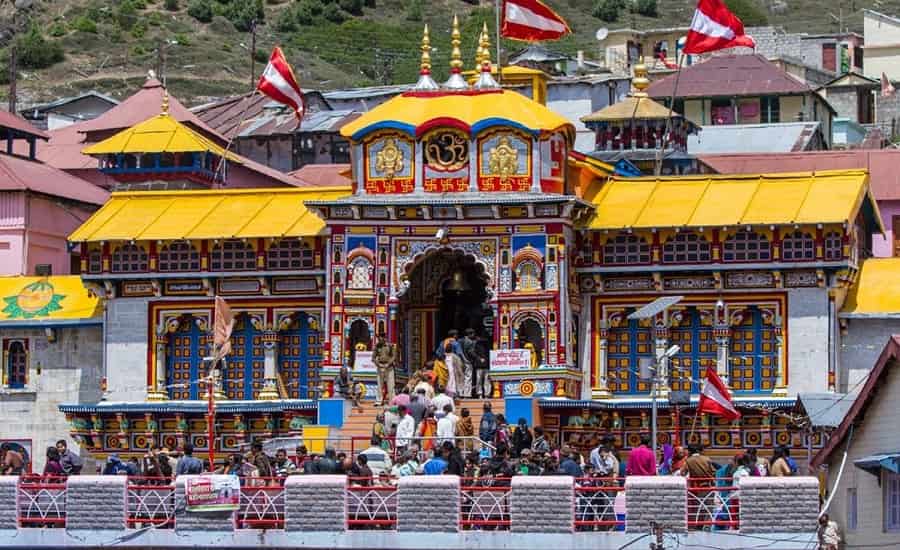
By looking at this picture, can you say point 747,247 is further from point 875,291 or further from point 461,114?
point 461,114

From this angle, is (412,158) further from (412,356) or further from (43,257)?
(43,257)

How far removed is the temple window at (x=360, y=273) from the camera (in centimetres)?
6800

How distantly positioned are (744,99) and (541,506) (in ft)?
218

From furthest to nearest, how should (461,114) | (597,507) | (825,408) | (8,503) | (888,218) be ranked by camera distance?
(888,218), (461,114), (825,408), (8,503), (597,507)

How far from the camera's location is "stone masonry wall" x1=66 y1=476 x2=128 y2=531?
52.6 metres

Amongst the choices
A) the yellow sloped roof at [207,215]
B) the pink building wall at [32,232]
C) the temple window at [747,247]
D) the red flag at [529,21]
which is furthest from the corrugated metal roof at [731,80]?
the temple window at [747,247]

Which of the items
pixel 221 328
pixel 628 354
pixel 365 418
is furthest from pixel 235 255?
pixel 628 354

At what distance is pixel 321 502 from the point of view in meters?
51.4

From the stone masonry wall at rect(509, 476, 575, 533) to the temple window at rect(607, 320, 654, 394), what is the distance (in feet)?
63.1

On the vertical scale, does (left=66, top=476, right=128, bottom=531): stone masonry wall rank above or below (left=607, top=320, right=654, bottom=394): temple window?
below

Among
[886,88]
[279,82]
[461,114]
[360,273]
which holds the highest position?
[886,88]

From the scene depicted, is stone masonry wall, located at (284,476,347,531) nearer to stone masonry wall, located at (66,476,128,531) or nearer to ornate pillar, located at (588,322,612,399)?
stone masonry wall, located at (66,476,128,531)

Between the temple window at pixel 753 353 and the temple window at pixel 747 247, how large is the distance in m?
1.33

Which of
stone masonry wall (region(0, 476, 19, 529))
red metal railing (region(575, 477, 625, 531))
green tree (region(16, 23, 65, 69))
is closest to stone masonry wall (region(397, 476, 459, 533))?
red metal railing (region(575, 477, 625, 531))
